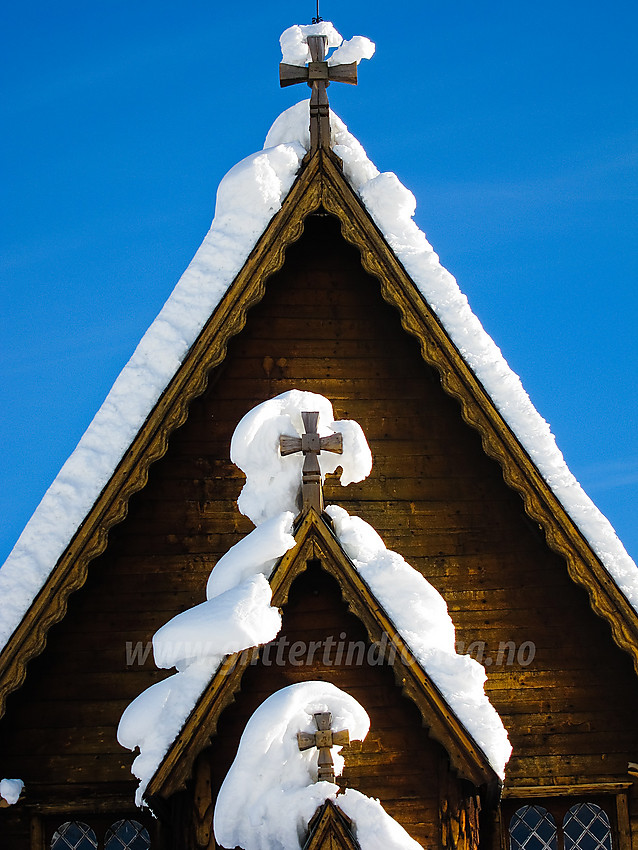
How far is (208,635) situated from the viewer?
6234 millimetres

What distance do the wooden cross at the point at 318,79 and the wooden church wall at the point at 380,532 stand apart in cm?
61

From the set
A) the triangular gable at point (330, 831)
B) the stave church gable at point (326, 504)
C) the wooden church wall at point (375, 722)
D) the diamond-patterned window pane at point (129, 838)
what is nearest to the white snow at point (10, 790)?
the stave church gable at point (326, 504)

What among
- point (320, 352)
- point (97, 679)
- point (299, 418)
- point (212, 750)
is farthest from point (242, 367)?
point (212, 750)

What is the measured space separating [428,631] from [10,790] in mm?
3007

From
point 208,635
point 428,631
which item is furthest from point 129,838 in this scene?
point 428,631

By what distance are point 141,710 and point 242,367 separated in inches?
110

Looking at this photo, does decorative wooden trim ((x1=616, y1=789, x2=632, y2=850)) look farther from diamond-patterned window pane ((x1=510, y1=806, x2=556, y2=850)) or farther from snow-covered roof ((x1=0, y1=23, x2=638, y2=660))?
snow-covered roof ((x1=0, y1=23, x2=638, y2=660))

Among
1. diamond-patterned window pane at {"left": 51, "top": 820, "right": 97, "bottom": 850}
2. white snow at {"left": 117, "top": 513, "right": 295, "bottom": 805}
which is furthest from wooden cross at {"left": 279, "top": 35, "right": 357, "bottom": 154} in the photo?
diamond-patterned window pane at {"left": 51, "top": 820, "right": 97, "bottom": 850}

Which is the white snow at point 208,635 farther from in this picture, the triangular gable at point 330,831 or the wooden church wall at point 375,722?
the triangular gable at point 330,831

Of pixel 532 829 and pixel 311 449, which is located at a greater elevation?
pixel 311 449

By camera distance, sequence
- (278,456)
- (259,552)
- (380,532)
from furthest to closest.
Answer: (380,532), (278,456), (259,552)

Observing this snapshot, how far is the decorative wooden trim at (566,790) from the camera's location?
311 inches

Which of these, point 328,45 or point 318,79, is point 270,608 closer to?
point 318,79

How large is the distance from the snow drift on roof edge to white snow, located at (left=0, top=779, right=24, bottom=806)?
1010 millimetres
